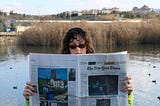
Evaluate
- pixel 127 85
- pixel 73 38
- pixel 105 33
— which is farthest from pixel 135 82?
pixel 105 33

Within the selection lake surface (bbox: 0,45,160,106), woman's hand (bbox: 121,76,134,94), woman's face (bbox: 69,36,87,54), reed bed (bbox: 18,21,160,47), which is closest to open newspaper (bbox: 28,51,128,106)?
woman's hand (bbox: 121,76,134,94)

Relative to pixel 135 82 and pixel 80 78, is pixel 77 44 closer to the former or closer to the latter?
A: pixel 80 78

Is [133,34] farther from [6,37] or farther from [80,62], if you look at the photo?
[80,62]

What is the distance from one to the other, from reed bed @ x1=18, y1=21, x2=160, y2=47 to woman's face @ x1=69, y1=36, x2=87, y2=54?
136ft

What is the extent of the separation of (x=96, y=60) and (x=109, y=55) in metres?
0.09

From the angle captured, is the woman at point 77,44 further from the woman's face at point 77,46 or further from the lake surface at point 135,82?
the lake surface at point 135,82

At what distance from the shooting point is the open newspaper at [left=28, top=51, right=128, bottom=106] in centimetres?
249

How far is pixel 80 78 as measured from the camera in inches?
98.6

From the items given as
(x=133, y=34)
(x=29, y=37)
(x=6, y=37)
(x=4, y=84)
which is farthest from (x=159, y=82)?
(x=6, y=37)

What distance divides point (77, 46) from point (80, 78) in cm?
28

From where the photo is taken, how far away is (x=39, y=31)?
49.5m

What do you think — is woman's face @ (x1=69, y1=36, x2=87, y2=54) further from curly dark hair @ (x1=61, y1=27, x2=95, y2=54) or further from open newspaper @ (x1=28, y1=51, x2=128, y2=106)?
open newspaper @ (x1=28, y1=51, x2=128, y2=106)

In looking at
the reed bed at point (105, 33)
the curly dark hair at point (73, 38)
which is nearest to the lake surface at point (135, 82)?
the curly dark hair at point (73, 38)

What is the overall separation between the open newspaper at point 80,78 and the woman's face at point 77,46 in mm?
180
